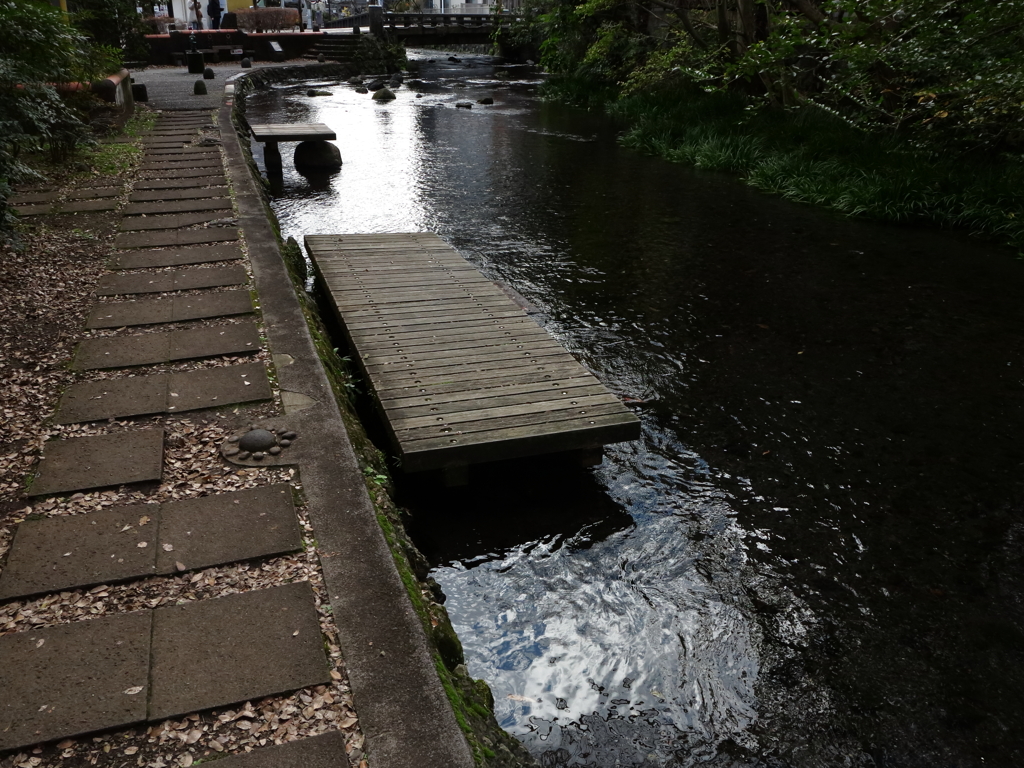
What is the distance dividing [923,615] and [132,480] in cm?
379

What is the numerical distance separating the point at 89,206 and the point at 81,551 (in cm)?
658

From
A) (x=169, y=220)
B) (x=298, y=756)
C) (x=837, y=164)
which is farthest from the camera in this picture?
(x=837, y=164)

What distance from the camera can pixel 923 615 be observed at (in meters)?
3.90

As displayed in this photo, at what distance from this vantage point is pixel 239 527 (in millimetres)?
3281

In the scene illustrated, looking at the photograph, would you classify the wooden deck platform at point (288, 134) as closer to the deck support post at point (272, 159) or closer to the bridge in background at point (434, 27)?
the deck support post at point (272, 159)

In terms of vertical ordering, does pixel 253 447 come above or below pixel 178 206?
below

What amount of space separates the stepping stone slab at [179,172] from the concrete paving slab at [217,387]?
639 centimetres

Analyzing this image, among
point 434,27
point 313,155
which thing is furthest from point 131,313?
point 434,27

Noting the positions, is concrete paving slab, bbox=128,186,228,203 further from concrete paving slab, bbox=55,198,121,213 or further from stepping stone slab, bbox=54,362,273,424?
stepping stone slab, bbox=54,362,273,424

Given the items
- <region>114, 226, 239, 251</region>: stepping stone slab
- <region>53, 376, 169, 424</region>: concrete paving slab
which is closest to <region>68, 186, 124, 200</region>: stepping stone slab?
<region>114, 226, 239, 251</region>: stepping stone slab

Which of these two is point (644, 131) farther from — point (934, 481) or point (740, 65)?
point (934, 481)

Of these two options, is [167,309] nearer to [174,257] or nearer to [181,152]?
[174,257]

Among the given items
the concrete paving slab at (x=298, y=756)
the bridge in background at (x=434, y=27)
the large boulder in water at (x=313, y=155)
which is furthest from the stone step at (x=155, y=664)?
the bridge in background at (x=434, y=27)

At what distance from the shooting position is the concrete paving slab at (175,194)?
8.87 meters
